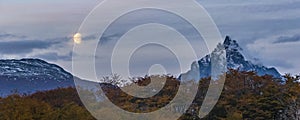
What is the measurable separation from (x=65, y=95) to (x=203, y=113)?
40.8ft

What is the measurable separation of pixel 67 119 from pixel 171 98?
8693mm

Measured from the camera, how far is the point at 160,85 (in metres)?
45.2

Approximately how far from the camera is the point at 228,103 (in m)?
40.2

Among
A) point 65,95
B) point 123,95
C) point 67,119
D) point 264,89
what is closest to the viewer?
point 67,119

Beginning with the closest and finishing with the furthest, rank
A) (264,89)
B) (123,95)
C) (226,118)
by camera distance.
→ (226,118) → (264,89) → (123,95)

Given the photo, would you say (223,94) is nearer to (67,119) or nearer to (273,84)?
(273,84)

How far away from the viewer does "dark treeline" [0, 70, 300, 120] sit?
36688 millimetres

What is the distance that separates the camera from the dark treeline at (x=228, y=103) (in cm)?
3669

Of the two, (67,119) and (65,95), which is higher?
(65,95)

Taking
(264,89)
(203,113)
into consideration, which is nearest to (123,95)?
(203,113)

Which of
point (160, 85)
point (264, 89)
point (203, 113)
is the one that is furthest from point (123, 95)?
point (264, 89)

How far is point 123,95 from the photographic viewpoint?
44.0 metres

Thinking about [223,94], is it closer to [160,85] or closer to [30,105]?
[160,85]

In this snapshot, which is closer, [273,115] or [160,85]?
[273,115]
